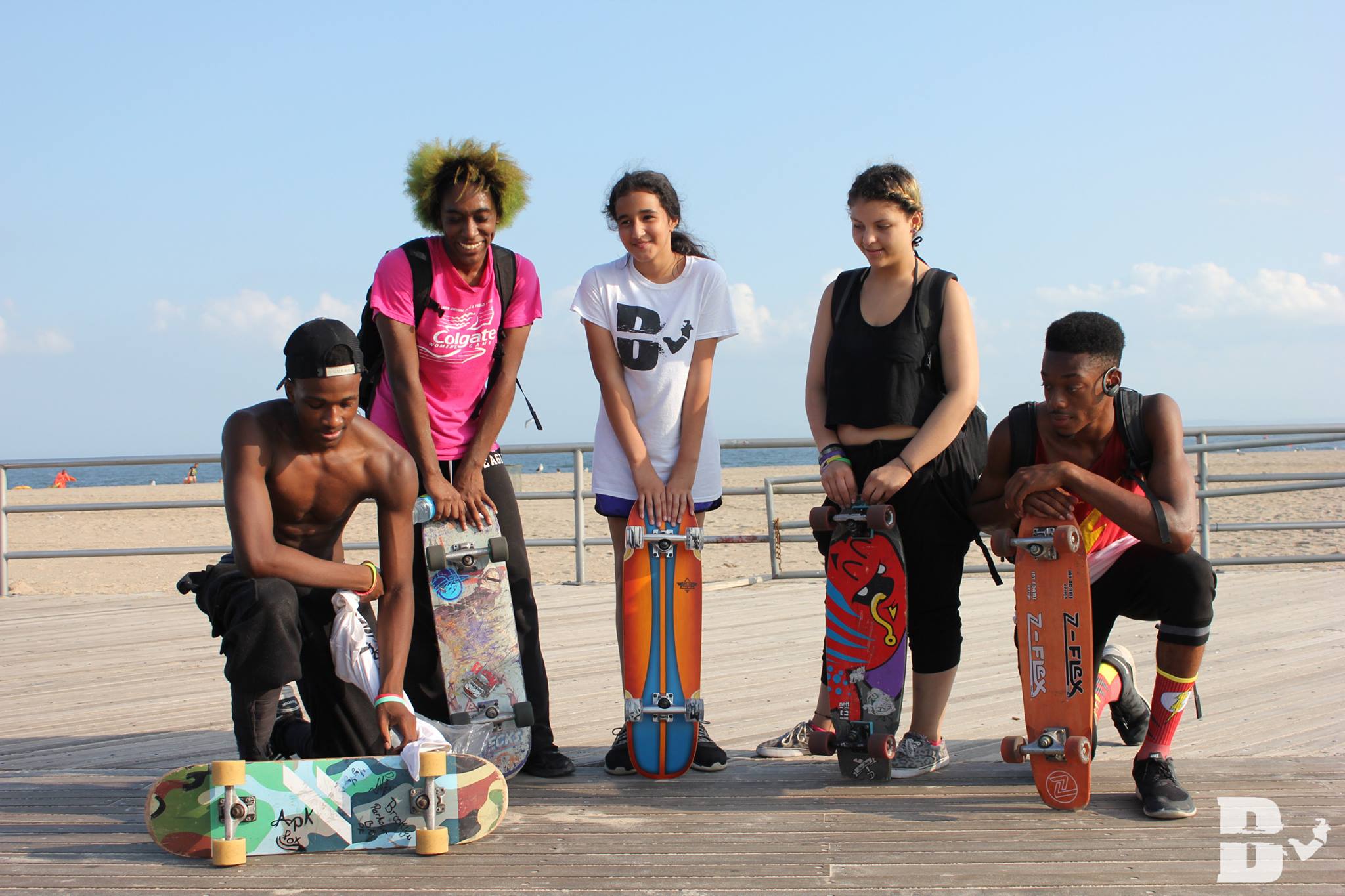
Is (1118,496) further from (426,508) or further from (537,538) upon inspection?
(537,538)

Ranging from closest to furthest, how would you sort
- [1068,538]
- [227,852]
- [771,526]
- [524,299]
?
[227,852] < [1068,538] < [524,299] < [771,526]

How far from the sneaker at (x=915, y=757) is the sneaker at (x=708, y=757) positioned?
0.48 meters

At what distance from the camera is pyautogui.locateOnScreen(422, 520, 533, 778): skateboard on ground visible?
3.06 meters

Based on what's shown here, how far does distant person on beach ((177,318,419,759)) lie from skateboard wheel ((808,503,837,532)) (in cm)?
110

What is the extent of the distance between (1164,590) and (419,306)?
2.14 metres

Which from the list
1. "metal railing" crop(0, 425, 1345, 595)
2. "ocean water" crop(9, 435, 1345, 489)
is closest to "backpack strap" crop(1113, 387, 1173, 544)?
"metal railing" crop(0, 425, 1345, 595)

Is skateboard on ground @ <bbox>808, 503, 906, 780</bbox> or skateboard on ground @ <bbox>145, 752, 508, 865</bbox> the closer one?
skateboard on ground @ <bbox>145, 752, 508, 865</bbox>

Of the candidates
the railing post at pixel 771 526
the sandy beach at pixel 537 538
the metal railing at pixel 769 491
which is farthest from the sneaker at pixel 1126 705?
the sandy beach at pixel 537 538

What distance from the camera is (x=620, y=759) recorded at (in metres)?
3.08

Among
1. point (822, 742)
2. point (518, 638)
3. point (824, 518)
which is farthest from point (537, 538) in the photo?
point (822, 742)

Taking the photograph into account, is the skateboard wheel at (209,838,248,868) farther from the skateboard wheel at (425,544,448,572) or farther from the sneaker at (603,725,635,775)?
the sneaker at (603,725,635,775)

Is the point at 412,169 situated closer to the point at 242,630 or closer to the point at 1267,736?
the point at 242,630

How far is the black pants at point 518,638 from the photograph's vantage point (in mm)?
3176

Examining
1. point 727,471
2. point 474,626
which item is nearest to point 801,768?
point 474,626
